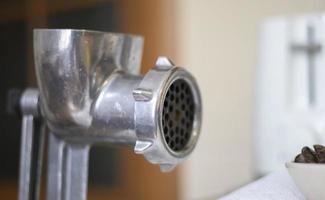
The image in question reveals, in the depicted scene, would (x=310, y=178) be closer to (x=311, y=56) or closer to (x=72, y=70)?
(x=72, y=70)

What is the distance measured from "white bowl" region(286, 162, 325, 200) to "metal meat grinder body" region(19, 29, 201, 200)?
0.10 m

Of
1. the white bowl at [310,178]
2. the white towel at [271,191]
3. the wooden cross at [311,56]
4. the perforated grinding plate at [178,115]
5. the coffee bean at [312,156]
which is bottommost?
the white towel at [271,191]

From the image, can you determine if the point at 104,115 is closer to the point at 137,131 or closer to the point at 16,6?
the point at 137,131

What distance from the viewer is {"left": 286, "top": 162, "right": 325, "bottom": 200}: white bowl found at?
358 mm

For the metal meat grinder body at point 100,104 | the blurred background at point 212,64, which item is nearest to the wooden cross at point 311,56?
the blurred background at point 212,64

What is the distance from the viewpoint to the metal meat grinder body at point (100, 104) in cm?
41

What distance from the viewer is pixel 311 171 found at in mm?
361

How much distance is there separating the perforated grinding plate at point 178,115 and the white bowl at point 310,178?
10cm

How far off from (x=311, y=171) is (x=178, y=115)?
0.42 feet

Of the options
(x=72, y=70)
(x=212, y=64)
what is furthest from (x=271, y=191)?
(x=212, y=64)

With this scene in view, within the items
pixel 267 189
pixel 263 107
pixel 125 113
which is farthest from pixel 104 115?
pixel 263 107

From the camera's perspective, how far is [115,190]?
1.87m

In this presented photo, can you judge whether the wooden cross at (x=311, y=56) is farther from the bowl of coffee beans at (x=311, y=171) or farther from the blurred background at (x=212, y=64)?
the bowl of coffee beans at (x=311, y=171)

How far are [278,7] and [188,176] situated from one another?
0.55 m
